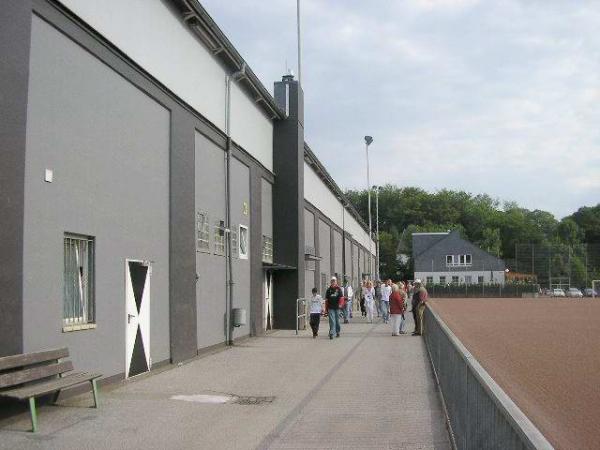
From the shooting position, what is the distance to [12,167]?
29.0 feet

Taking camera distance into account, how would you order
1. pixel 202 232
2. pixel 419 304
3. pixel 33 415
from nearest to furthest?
pixel 33 415
pixel 202 232
pixel 419 304

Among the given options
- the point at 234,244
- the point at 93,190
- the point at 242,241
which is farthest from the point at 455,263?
the point at 93,190

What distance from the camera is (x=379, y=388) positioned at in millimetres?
11672

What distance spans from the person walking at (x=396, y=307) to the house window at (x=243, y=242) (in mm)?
4630

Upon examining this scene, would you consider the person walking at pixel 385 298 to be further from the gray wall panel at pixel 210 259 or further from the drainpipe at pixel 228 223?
the gray wall panel at pixel 210 259

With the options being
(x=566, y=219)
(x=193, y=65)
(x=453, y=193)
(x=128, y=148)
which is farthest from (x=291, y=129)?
(x=566, y=219)

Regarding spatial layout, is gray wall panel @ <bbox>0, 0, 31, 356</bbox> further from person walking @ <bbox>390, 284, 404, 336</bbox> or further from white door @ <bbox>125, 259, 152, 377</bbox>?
person walking @ <bbox>390, 284, 404, 336</bbox>

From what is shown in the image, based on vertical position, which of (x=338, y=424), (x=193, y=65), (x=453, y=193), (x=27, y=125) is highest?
(x=453, y=193)

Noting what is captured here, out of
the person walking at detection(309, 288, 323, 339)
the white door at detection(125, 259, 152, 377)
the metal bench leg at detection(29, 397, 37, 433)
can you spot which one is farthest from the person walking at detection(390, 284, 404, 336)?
the metal bench leg at detection(29, 397, 37, 433)

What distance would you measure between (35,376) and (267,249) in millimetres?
17179

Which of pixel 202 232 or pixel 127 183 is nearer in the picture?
pixel 127 183

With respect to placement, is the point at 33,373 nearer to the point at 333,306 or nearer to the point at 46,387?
the point at 46,387

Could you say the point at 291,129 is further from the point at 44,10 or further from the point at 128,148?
the point at 44,10

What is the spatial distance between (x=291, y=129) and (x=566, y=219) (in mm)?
125905
